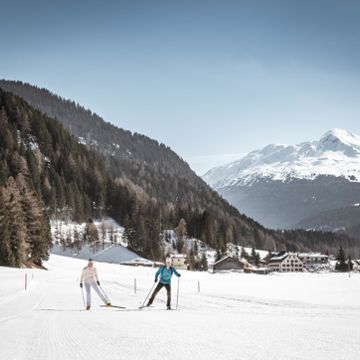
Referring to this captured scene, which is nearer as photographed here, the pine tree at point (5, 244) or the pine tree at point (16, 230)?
the pine tree at point (5, 244)

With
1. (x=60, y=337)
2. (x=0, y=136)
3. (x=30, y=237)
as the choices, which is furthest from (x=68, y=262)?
(x=60, y=337)

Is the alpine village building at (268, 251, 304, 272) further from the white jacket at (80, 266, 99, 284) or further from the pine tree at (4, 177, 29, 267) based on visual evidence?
the white jacket at (80, 266, 99, 284)

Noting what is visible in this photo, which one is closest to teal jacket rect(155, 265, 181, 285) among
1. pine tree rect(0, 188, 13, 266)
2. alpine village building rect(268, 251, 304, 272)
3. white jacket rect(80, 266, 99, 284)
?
white jacket rect(80, 266, 99, 284)

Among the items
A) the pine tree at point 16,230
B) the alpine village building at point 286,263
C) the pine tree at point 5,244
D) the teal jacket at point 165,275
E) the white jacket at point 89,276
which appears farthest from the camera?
the alpine village building at point 286,263

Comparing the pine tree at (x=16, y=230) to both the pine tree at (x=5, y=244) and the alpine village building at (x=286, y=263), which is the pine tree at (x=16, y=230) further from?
the alpine village building at (x=286, y=263)

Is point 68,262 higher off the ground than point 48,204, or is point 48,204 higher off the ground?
point 48,204

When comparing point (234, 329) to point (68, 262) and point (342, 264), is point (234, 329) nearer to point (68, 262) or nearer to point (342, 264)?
point (68, 262)

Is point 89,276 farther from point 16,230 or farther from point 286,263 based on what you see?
point 286,263

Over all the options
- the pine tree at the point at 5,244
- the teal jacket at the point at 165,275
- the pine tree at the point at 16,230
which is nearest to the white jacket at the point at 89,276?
the teal jacket at the point at 165,275

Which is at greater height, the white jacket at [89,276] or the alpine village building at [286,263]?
→ the white jacket at [89,276]

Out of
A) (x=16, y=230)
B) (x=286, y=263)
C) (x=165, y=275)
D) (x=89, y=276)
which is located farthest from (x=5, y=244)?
(x=286, y=263)

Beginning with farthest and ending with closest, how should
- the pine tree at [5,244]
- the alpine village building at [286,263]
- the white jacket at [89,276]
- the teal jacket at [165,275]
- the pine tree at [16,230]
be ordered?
the alpine village building at [286,263], the pine tree at [16,230], the pine tree at [5,244], the white jacket at [89,276], the teal jacket at [165,275]

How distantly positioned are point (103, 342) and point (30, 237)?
6244 centimetres

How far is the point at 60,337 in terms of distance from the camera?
1063 cm
